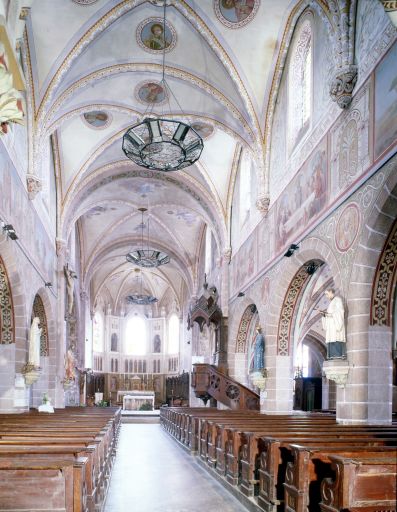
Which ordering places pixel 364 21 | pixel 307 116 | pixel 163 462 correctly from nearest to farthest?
pixel 364 21 < pixel 163 462 < pixel 307 116

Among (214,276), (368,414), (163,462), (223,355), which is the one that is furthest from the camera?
(214,276)

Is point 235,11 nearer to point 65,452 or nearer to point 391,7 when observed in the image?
point 391,7

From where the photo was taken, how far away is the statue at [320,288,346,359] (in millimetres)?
10484

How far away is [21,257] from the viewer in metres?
15.1

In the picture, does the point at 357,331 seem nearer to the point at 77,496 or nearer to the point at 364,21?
the point at 364,21

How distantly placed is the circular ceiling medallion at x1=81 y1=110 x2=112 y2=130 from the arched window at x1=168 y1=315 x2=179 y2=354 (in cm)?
2818

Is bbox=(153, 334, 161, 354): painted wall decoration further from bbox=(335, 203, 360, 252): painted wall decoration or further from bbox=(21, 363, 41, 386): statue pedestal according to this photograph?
bbox=(335, 203, 360, 252): painted wall decoration

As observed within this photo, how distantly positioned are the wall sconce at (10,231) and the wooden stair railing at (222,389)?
32.9 ft

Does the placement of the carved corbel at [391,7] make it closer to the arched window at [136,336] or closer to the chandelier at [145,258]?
the chandelier at [145,258]

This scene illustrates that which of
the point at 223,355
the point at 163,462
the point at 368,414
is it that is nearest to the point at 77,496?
the point at 368,414

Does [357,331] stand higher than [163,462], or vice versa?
[357,331]

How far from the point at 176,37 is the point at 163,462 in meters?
10.7

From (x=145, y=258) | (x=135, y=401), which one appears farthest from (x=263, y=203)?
(x=135, y=401)

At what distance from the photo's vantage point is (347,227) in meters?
10.8
